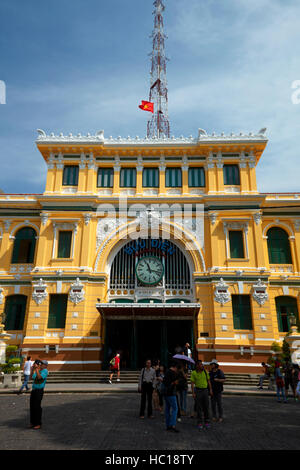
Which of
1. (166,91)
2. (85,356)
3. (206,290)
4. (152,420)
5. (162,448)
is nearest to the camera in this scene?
(162,448)

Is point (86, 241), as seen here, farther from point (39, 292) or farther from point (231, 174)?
point (231, 174)

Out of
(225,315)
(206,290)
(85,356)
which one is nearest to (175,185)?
(206,290)

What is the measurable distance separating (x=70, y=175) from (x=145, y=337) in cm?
1387

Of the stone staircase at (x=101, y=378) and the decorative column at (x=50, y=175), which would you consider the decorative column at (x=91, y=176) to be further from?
the stone staircase at (x=101, y=378)

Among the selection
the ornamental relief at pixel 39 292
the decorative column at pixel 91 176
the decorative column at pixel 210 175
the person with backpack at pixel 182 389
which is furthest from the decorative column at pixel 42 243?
the person with backpack at pixel 182 389

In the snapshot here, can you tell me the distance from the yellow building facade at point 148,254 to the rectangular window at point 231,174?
9 cm

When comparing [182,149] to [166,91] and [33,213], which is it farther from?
[33,213]

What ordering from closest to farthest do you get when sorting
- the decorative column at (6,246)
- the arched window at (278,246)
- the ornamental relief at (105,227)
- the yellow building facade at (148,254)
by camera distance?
the yellow building facade at (148,254) → the ornamental relief at (105,227) → the arched window at (278,246) → the decorative column at (6,246)

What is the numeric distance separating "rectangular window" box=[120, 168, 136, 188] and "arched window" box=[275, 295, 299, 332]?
14.1 m

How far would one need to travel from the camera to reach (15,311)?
82.7 ft

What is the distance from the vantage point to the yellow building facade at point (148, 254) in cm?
2306

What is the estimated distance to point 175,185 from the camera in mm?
26969

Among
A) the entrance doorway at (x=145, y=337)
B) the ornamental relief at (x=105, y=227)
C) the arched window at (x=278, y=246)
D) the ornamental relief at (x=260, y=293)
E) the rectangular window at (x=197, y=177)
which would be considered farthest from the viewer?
the rectangular window at (x=197, y=177)

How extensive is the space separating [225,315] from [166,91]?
22541 mm
